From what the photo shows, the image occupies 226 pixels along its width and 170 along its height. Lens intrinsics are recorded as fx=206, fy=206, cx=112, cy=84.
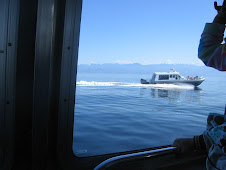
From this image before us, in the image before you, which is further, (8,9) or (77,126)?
(77,126)

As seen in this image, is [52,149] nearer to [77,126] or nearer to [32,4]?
[32,4]

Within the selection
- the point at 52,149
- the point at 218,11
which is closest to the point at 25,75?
the point at 52,149

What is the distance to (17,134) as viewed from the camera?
3.65 ft

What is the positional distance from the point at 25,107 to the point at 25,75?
6.8 inches

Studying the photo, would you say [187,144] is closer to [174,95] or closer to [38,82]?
[38,82]

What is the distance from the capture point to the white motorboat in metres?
21.0

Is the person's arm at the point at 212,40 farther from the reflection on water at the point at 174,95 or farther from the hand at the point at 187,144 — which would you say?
the reflection on water at the point at 174,95

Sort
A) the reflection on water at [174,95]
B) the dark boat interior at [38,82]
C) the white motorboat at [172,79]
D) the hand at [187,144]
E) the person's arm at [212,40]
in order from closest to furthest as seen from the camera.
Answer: the person's arm at [212,40] → the hand at [187,144] → the dark boat interior at [38,82] → the reflection on water at [174,95] → the white motorboat at [172,79]

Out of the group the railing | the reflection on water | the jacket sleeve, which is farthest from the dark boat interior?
the reflection on water

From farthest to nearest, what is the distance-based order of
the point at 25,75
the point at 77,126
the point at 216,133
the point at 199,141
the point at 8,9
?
the point at 77,126 < the point at 25,75 < the point at 8,9 < the point at 199,141 < the point at 216,133

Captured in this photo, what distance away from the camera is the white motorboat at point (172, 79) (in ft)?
68.7

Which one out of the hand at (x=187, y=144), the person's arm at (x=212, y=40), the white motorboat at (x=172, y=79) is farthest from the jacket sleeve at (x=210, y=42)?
the white motorboat at (x=172, y=79)

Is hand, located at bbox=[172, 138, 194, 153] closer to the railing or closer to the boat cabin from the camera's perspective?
the railing

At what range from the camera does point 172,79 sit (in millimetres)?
21109
